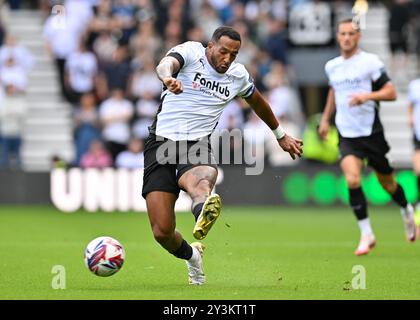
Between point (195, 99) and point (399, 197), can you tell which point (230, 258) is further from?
point (195, 99)

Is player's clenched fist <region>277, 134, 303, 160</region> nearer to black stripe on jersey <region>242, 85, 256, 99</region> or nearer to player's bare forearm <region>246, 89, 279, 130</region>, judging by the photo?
player's bare forearm <region>246, 89, 279, 130</region>

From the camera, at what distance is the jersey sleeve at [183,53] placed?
10.1m

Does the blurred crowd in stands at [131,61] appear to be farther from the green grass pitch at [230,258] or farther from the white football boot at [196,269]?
the white football boot at [196,269]

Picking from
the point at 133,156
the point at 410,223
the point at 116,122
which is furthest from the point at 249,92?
the point at 116,122

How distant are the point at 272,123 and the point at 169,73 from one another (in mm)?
1814

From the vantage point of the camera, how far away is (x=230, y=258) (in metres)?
13.1

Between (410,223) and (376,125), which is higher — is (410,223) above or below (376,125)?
below

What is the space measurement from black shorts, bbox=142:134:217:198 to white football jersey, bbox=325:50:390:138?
13.6 ft

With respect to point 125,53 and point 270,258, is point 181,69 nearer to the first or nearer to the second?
point 270,258

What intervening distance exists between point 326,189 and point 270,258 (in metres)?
9.09

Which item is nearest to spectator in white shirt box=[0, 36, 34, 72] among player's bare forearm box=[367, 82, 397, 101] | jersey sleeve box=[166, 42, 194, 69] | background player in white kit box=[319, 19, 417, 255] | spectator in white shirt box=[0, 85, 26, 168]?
spectator in white shirt box=[0, 85, 26, 168]

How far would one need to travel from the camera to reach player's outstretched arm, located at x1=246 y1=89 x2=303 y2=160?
35.6 ft
